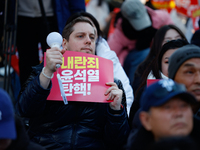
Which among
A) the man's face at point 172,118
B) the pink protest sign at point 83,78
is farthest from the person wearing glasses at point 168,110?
the pink protest sign at point 83,78

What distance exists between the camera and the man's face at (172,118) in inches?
66.5

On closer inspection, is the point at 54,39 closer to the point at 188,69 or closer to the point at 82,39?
the point at 82,39

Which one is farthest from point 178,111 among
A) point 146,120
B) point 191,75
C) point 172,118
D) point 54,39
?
point 54,39

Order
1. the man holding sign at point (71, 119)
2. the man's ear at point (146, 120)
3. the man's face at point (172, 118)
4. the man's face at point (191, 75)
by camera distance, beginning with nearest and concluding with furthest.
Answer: the man's face at point (172, 118) → the man's ear at point (146, 120) → the man's face at point (191, 75) → the man holding sign at point (71, 119)

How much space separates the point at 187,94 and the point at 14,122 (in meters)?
1.03

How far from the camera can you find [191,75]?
92.2 inches

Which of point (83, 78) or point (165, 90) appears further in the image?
point (83, 78)

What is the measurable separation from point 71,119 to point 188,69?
1051 millimetres

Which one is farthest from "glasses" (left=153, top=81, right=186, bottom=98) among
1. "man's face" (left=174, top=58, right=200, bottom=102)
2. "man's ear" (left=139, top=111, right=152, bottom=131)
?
"man's face" (left=174, top=58, right=200, bottom=102)

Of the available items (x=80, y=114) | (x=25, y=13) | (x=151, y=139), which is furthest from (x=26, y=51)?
(x=151, y=139)

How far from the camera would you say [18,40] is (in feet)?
13.1

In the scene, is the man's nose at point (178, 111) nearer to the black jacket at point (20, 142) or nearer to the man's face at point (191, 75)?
the man's face at point (191, 75)

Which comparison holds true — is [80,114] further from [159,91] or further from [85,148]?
[159,91]

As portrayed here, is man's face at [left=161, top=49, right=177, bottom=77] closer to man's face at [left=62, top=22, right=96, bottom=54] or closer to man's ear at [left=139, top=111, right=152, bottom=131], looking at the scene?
man's face at [left=62, top=22, right=96, bottom=54]
